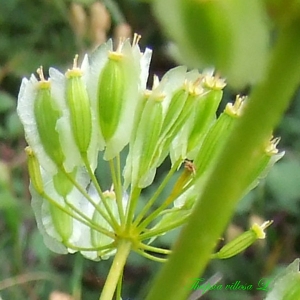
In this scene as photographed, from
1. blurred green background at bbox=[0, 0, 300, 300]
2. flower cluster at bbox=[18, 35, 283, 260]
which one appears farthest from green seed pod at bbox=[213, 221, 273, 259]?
blurred green background at bbox=[0, 0, 300, 300]

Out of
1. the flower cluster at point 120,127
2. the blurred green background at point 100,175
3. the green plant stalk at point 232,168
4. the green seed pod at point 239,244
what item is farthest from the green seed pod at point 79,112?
the blurred green background at point 100,175

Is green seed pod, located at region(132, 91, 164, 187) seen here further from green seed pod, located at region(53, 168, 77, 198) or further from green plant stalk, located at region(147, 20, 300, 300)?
green plant stalk, located at region(147, 20, 300, 300)

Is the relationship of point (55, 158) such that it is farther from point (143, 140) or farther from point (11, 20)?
point (11, 20)

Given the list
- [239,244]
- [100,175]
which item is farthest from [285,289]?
[100,175]

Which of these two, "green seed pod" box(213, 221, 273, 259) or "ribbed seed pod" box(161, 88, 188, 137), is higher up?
"ribbed seed pod" box(161, 88, 188, 137)

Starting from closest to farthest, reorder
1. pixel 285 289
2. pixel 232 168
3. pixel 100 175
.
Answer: pixel 232 168, pixel 285 289, pixel 100 175

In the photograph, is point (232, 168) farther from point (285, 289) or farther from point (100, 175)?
point (100, 175)

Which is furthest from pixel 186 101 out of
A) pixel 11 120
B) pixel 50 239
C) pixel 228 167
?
pixel 11 120
